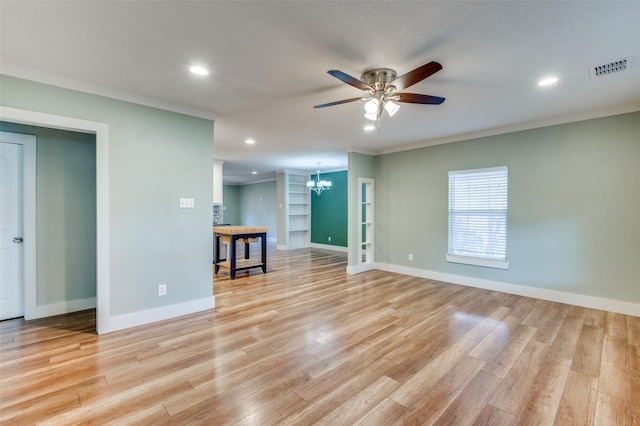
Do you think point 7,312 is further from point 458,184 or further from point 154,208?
point 458,184

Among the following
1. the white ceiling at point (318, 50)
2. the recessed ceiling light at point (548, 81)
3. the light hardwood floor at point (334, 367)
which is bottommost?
the light hardwood floor at point (334, 367)

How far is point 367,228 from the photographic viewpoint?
6305mm

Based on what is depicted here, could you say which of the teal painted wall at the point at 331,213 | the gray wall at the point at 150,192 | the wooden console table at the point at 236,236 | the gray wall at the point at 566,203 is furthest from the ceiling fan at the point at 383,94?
the teal painted wall at the point at 331,213

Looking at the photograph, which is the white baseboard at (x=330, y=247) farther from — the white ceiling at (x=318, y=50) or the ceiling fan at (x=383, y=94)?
the ceiling fan at (x=383, y=94)

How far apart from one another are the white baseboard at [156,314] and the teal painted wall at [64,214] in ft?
3.68

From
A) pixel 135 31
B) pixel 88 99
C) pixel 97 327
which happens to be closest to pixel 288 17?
pixel 135 31

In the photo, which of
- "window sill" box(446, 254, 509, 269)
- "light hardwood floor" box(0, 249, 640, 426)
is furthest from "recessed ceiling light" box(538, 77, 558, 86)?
"window sill" box(446, 254, 509, 269)

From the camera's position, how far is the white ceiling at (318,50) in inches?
70.9

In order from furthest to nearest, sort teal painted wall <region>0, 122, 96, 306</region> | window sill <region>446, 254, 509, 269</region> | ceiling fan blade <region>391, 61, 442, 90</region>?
window sill <region>446, 254, 509, 269</region> → teal painted wall <region>0, 122, 96, 306</region> → ceiling fan blade <region>391, 61, 442, 90</region>

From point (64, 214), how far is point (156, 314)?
1.76m

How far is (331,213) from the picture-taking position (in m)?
9.24

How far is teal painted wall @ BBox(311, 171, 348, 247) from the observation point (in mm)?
8891

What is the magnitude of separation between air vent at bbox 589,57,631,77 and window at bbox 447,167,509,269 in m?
2.00

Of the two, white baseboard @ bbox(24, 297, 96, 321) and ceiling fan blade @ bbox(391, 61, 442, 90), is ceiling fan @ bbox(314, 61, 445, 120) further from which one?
white baseboard @ bbox(24, 297, 96, 321)
